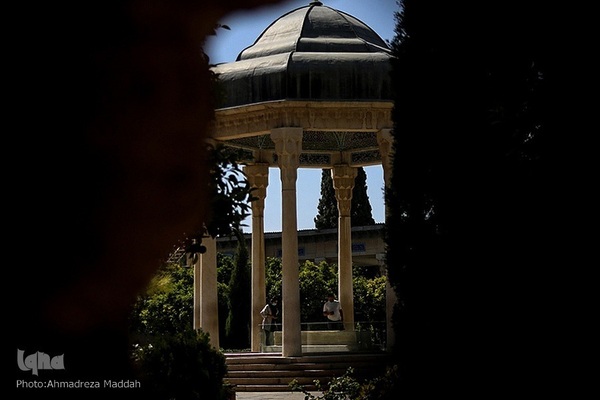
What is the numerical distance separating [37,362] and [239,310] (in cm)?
3579

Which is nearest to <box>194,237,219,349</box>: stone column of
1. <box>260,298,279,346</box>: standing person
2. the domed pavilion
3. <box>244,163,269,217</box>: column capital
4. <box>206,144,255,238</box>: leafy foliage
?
the domed pavilion

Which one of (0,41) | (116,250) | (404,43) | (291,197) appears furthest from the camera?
(291,197)

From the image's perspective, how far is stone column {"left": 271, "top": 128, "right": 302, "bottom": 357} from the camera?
26859mm

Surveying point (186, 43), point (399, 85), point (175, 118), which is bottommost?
point (175, 118)

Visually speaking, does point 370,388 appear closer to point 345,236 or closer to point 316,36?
point 316,36

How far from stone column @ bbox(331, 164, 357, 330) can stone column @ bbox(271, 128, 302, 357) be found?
6055 millimetres

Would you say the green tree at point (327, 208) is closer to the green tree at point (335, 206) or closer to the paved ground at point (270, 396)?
the green tree at point (335, 206)

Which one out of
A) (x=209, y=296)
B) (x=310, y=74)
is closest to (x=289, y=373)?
(x=209, y=296)

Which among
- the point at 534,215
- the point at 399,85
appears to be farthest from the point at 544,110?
the point at 399,85

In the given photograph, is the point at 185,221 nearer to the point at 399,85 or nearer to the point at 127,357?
the point at 127,357

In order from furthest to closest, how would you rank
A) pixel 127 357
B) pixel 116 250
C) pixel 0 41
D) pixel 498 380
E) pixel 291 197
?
pixel 291 197, pixel 498 380, pixel 127 357, pixel 0 41, pixel 116 250

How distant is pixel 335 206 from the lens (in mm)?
67875

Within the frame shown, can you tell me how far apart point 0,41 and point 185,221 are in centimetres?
55

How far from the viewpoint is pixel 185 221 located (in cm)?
200
